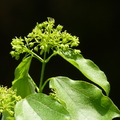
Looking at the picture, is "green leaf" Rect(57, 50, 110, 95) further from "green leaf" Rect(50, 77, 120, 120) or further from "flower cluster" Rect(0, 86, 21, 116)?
"flower cluster" Rect(0, 86, 21, 116)

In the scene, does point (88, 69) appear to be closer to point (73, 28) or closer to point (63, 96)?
point (63, 96)

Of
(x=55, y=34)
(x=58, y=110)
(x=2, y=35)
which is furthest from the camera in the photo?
(x=2, y=35)

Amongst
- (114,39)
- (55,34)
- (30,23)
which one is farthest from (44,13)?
(55,34)

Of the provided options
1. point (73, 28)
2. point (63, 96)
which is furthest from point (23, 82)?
point (73, 28)

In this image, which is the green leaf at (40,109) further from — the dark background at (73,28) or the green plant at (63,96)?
the dark background at (73,28)

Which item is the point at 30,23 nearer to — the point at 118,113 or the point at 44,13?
the point at 44,13

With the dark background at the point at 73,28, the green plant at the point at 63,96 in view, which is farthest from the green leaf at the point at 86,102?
the dark background at the point at 73,28
